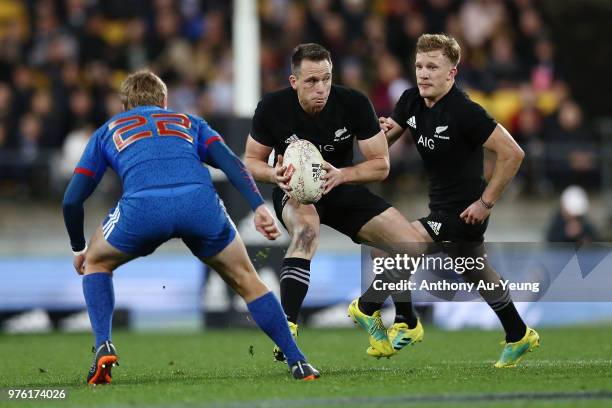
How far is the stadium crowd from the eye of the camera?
16.6m

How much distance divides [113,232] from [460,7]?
42.7 feet

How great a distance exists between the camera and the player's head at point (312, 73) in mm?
8578

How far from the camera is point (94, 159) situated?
779 centimetres

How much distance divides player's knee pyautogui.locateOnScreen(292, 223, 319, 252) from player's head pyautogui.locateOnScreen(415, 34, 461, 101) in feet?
4.25

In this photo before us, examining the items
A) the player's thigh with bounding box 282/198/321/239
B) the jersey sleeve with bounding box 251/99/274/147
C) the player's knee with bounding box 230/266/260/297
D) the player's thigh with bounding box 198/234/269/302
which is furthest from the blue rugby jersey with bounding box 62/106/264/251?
the player's thigh with bounding box 282/198/321/239

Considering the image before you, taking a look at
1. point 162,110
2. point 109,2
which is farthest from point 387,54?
point 162,110

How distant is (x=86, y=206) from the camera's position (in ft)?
51.8

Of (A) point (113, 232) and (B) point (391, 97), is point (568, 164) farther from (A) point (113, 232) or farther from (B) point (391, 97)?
(A) point (113, 232)

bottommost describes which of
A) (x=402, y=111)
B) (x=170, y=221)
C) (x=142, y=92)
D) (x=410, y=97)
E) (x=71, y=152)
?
(x=71, y=152)

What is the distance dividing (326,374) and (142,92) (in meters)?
2.29

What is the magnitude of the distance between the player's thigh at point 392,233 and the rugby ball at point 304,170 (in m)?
0.60

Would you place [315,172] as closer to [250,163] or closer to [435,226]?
[250,163]

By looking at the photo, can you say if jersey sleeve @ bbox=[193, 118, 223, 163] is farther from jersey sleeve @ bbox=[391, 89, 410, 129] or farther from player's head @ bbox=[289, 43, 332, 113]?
jersey sleeve @ bbox=[391, 89, 410, 129]

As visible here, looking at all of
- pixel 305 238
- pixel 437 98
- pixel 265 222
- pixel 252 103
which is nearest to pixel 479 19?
pixel 252 103
